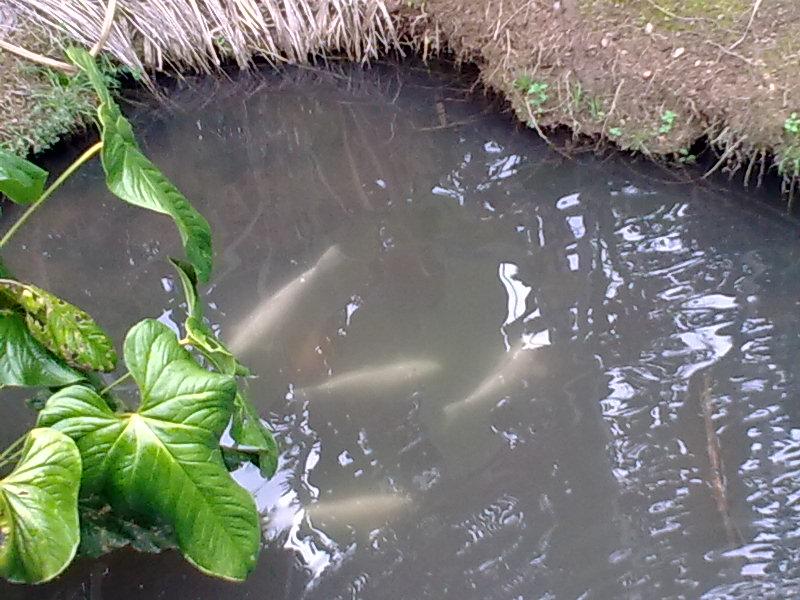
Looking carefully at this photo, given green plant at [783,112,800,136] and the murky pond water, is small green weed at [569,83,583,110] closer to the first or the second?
the murky pond water

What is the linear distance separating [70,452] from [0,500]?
0.16 meters

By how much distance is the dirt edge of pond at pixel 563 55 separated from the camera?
232 cm

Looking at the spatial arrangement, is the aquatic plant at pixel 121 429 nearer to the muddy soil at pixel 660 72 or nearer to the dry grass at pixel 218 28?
the muddy soil at pixel 660 72

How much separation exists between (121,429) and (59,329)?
0.20 meters

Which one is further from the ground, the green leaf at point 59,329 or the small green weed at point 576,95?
the green leaf at point 59,329

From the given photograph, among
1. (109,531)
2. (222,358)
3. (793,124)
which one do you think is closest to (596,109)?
(793,124)

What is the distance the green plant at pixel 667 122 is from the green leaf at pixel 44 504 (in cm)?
205

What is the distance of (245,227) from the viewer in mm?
2449

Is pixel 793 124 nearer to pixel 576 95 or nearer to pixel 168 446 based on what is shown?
pixel 576 95

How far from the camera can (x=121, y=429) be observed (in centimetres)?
109

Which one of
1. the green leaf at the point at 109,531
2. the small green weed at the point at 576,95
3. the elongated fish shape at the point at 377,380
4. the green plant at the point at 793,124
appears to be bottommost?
the elongated fish shape at the point at 377,380

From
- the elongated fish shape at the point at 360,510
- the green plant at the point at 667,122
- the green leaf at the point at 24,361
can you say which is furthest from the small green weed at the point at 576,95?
the green leaf at the point at 24,361

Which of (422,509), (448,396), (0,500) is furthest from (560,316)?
(0,500)

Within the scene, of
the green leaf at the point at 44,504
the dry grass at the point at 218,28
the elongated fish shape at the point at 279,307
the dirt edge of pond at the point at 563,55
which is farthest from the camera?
the dry grass at the point at 218,28
